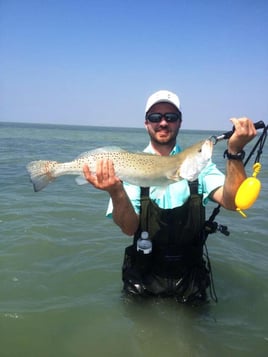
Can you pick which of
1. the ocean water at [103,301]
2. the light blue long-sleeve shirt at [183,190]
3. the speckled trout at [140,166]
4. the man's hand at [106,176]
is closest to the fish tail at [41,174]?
the speckled trout at [140,166]

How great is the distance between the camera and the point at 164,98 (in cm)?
445

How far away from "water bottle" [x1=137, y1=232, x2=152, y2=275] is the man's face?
1.14 metres

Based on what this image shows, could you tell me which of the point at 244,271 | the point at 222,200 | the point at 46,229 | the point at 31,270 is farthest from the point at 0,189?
the point at 222,200

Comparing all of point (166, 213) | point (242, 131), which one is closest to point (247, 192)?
point (242, 131)

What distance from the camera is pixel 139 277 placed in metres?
4.73

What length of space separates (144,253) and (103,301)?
1.56 meters

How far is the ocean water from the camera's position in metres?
4.53

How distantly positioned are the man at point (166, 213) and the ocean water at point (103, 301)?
1.47 feet

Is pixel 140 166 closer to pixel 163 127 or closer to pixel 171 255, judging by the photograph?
pixel 163 127

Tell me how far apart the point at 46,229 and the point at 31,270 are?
223cm

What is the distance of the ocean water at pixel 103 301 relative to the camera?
4.53 metres

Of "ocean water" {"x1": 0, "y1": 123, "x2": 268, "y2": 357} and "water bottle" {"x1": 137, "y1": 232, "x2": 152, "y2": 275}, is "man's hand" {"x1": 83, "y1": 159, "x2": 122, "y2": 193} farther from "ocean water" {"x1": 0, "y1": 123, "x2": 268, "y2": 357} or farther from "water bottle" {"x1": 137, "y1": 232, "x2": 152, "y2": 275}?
"ocean water" {"x1": 0, "y1": 123, "x2": 268, "y2": 357}

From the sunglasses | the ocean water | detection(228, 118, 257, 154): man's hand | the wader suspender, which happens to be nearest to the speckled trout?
the wader suspender

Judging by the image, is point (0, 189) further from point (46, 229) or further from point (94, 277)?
point (94, 277)
